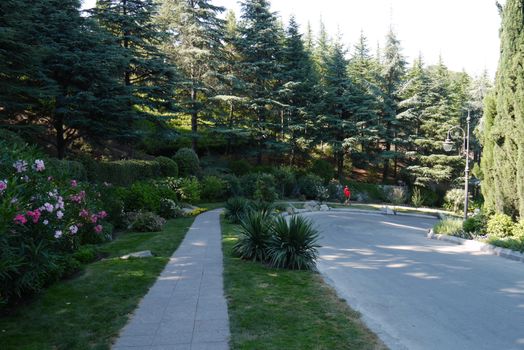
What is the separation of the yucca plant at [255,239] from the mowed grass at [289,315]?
1.16 metres

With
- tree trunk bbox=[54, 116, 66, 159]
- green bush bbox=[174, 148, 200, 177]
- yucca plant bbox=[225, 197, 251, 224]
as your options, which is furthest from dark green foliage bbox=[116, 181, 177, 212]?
green bush bbox=[174, 148, 200, 177]

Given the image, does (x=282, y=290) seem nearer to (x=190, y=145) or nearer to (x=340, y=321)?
(x=340, y=321)

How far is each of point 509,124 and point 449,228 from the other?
4716 mm

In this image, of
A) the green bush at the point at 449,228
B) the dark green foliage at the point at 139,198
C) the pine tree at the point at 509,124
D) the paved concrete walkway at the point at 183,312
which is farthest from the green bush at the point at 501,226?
the dark green foliage at the point at 139,198

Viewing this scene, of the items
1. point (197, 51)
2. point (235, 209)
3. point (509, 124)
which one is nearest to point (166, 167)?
point (235, 209)

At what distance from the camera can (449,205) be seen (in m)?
36.8

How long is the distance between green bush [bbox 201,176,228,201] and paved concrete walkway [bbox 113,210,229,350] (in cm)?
1687

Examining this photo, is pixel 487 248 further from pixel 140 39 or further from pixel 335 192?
pixel 140 39

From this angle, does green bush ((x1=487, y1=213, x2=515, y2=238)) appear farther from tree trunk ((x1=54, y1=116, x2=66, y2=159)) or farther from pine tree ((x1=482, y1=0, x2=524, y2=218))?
tree trunk ((x1=54, y1=116, x2=66, y2=159))

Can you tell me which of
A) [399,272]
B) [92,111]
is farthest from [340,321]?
[92,111]

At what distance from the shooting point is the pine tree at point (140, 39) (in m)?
25.7

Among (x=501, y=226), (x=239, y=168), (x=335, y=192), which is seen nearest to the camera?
(x=501, y=226)

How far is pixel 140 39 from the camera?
2666 centimetres

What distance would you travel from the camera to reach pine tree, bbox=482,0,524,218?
45.0 ft
